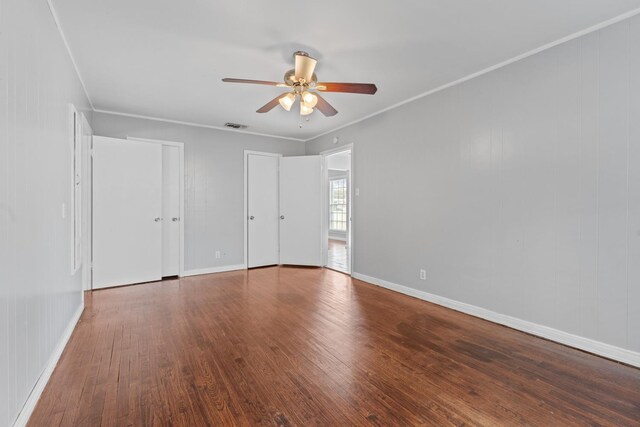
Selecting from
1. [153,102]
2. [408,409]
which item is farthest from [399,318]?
[153,102]

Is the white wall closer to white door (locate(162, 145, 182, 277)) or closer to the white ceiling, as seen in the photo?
the white ceiling

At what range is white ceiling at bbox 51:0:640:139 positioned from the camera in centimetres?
210

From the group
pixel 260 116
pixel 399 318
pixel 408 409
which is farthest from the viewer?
pixel 260 116

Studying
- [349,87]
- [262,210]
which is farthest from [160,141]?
[349,87]

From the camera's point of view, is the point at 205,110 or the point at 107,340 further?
the point at 205,110

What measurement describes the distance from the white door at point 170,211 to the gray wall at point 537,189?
11.2 feet

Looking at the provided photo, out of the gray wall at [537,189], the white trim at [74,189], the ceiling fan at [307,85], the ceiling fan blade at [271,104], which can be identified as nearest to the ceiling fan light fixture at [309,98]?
the ceiling fan at [307,85]

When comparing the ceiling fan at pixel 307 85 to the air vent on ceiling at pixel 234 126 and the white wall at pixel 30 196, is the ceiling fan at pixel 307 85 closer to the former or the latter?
the white wall at pixel 30 196

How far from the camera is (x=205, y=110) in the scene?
427cm

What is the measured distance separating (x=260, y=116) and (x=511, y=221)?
11.6 feet

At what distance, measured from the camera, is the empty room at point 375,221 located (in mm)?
1709

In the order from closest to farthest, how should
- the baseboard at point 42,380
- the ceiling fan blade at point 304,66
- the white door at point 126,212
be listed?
the baseboard at point 42,380 → the ceiling fan blade at point 304,66 → the white door at point 126,212

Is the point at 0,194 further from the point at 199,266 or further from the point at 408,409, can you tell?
the point at 199,266

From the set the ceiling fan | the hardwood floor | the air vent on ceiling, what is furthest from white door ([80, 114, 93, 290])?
the ceiling fan
